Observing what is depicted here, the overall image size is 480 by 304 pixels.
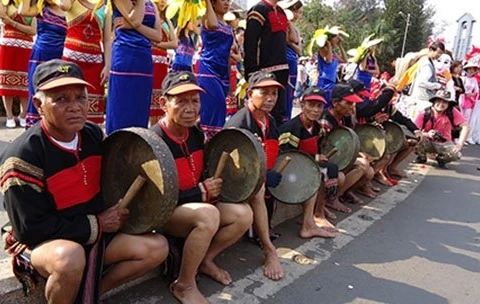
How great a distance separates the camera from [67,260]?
2.01 metres

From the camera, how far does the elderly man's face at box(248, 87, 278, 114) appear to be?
338 cm

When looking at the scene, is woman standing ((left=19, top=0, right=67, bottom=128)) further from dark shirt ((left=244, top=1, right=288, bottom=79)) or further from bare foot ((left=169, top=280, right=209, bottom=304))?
bare foot ((left=169, top=280, right=209, bottom=304))

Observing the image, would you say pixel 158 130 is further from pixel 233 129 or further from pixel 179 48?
pixel 179 48

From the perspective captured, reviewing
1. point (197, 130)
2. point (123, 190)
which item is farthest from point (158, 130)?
point (123, 190)

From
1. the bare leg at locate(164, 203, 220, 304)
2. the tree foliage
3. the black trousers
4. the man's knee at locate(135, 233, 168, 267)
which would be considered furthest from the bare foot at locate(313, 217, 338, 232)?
the tree foliage

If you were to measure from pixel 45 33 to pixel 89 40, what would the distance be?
77 cm

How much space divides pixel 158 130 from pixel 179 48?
8.23 feet

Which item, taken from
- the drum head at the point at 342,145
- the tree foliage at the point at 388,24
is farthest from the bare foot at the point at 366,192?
the tree foliage at the point at 388,24

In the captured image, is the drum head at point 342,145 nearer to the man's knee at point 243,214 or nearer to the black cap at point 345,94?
the black cap at point 345,94

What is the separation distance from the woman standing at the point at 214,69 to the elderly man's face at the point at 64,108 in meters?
1.93

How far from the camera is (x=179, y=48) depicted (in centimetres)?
504

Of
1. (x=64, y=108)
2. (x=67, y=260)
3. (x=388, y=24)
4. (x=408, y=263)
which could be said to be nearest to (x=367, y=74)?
(x=408, y=263)

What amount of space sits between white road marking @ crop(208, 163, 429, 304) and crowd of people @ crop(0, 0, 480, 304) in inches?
3.9

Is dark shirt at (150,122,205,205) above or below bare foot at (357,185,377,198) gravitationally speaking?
above
